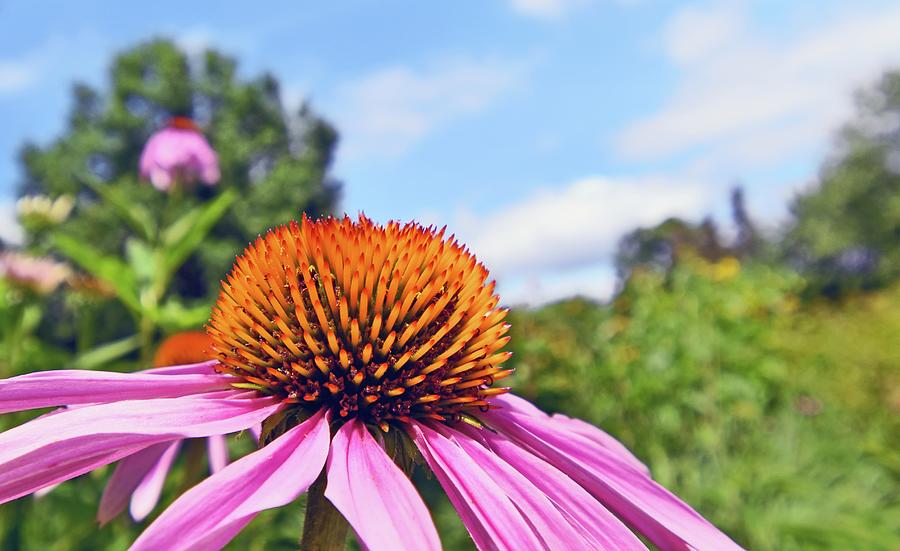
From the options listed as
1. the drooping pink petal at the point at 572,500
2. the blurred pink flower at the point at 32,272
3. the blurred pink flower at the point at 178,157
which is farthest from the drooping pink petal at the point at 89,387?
the blurred pink flower at the point at 178,157

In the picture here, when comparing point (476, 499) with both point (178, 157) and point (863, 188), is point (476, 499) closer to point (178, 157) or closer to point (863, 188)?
point (178, 157)

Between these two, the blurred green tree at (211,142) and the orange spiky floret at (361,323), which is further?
the blurred green tree at (211,142)

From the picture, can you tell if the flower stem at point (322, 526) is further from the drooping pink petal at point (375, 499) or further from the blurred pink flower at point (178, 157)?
the blurred pink flower at point (178, 157)

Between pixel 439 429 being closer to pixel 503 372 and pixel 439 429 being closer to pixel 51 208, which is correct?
pixel 503 372

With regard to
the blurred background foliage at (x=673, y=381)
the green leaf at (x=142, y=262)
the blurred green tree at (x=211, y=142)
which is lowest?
the blurred background foliage at (x=673, y=381)

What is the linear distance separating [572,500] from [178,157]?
109 inches

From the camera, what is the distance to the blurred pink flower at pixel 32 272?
2125 mm

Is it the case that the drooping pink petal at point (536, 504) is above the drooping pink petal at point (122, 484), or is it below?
below

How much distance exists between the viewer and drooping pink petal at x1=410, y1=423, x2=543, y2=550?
55 cm

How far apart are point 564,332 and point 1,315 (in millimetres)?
2066

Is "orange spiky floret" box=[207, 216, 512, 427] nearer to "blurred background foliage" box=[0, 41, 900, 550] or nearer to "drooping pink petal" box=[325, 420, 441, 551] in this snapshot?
"drooping pink petal" box=[325, 420, 441, 551]

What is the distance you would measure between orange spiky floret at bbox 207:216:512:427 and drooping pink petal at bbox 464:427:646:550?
0.19 feet

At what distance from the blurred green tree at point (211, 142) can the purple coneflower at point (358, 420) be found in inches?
589

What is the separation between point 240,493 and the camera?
52 cm
